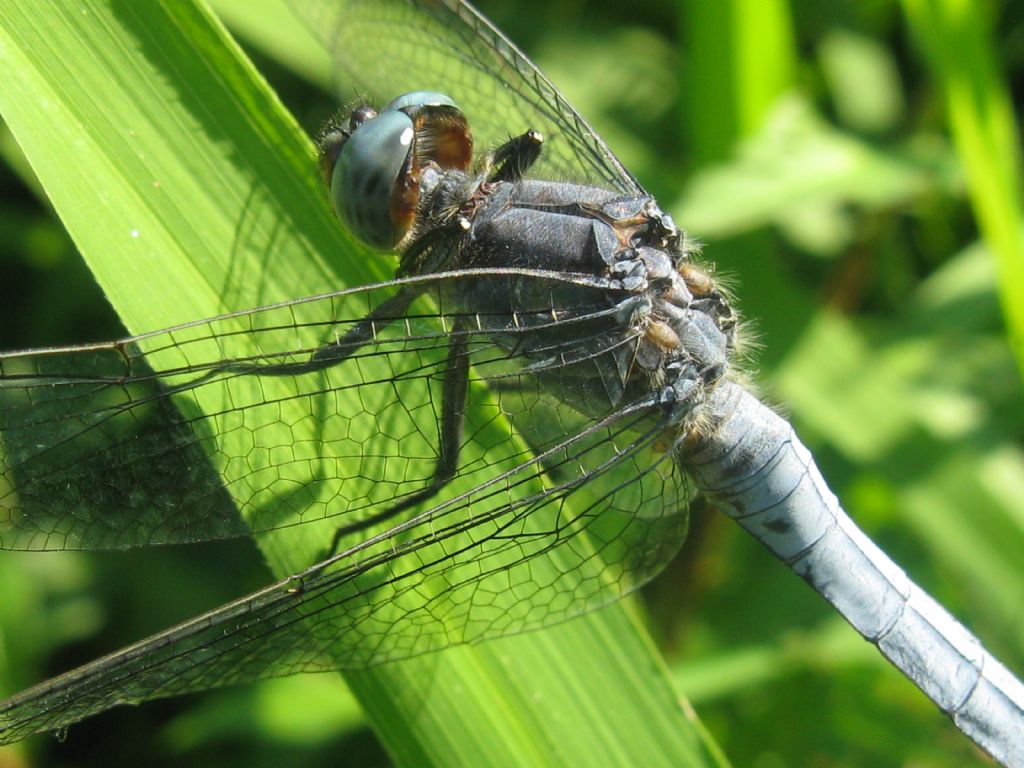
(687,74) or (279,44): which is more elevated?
(279,44)

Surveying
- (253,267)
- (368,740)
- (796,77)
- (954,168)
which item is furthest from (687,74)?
(368,740)

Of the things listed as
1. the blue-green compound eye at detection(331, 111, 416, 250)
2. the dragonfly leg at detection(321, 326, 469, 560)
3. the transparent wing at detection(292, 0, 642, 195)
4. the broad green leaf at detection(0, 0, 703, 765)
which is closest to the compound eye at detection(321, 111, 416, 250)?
the blue-green compound eye at detection(331, 111, 416, 250)

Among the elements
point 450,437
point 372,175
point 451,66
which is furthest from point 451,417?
point 451,66

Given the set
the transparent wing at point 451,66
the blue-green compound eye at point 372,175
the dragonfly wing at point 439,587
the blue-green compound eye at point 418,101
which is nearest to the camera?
the dragonfly wing at point 439,587

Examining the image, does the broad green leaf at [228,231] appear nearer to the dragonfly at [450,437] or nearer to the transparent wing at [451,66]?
Result: the dragonfly at [450,437]

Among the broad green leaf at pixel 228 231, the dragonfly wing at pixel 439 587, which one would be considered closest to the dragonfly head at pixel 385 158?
the broad green leaf at pixel 228 231

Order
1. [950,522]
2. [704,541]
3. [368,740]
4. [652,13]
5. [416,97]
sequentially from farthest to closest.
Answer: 1. [652,13]
2. [704,541]
3. [368,740]
4. [950,522]
5. [416,97]

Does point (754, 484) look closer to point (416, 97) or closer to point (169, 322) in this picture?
point (416, 97)
